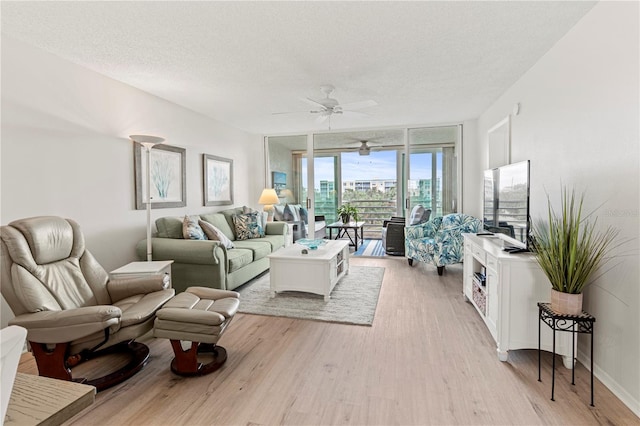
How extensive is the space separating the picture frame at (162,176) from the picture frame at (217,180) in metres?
0.49

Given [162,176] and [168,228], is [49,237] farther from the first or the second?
[162,176]

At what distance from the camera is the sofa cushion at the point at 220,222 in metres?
4.73

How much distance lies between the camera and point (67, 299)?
2.32m

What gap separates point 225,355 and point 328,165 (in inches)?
197

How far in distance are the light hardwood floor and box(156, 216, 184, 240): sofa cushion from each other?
1.56 metres

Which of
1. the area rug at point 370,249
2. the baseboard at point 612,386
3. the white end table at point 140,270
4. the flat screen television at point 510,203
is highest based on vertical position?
the flat screen television at point 510,203

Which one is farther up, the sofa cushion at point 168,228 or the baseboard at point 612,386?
the sofa cushion at point 168,228

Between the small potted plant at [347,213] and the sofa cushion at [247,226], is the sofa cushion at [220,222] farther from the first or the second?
the small potted plant at [347,213]

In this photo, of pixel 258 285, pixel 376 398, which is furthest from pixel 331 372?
pixel 258 285

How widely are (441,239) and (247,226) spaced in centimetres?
293

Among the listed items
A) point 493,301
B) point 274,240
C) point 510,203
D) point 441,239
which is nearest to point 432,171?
point 441,239

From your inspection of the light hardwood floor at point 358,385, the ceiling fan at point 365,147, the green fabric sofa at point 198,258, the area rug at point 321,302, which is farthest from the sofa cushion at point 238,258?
the ceiling fan at point 365,147

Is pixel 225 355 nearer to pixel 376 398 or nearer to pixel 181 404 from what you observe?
pixel 181 404

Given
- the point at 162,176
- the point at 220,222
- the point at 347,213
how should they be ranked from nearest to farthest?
the point at 162,176 → the point at 220,222 → the point at 347,213
